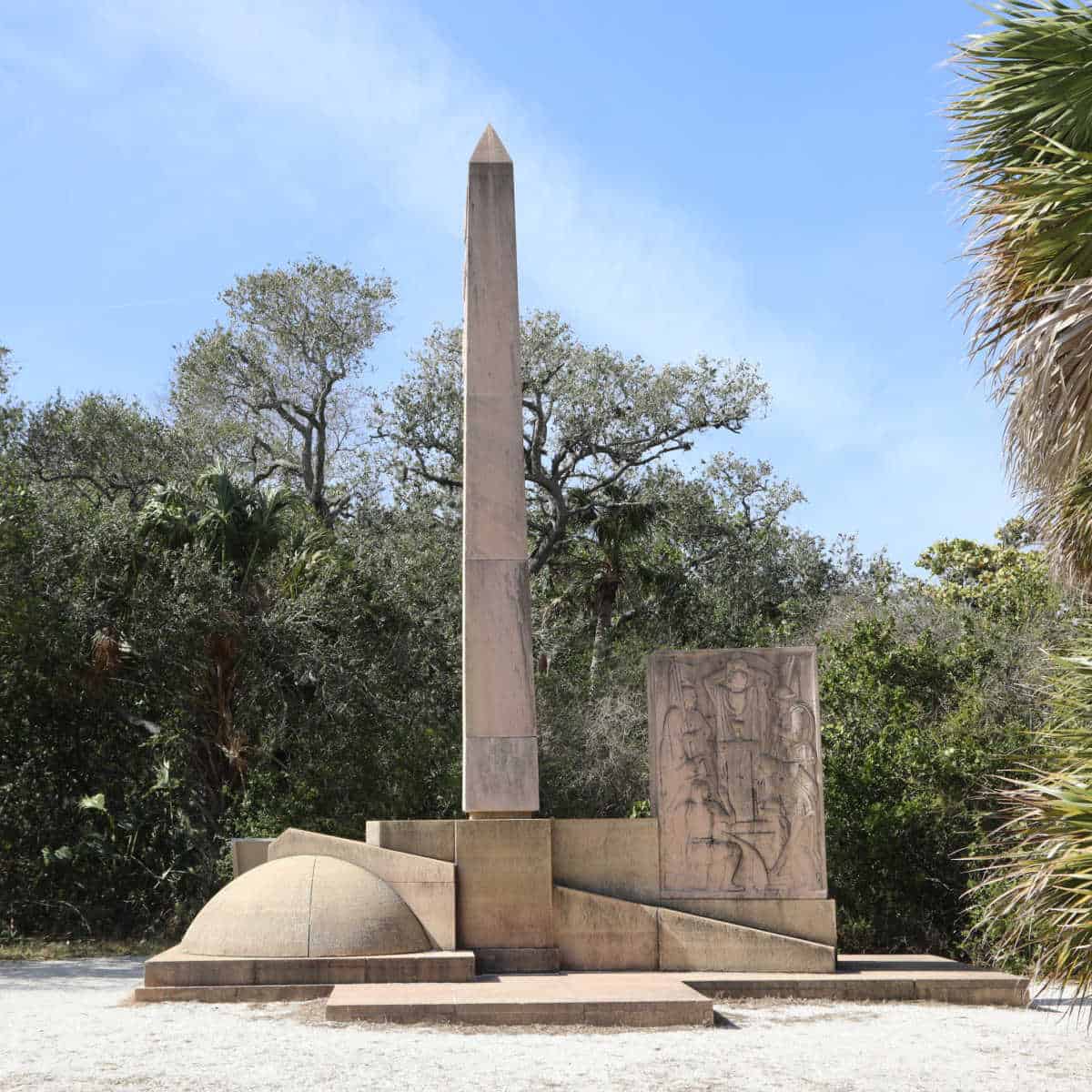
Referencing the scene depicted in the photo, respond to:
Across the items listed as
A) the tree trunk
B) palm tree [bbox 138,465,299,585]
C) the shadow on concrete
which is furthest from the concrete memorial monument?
the tree trunk

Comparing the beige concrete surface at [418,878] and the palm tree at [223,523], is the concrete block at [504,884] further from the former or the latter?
the palm tree at [223,523]

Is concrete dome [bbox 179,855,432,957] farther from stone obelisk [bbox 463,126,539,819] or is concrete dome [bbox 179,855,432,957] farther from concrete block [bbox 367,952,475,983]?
stone obelisk [bbox 463,126,539,819]

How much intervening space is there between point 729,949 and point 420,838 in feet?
9.64

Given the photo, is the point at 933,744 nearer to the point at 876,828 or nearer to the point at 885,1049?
the point at 876,828

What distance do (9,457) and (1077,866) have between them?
55.4 ft

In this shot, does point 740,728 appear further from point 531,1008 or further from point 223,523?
point 223,523

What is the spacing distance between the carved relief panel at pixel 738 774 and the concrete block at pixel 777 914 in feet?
0.21

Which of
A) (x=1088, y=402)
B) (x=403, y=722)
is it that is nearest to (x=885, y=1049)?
(x=1088, y=402)

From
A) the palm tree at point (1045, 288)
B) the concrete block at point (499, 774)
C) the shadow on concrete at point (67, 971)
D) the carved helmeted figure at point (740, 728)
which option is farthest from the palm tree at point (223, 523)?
the palm tree at point (1045, 288)

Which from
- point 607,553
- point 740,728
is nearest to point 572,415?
point 607,553

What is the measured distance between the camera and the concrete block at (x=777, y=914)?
11297 millimetres

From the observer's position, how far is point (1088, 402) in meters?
6.89

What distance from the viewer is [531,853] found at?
37.2 ft

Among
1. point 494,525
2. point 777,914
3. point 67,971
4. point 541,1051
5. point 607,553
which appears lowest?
point 67,971
